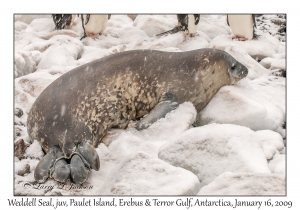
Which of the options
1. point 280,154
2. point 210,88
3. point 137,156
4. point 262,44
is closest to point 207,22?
point 262,44

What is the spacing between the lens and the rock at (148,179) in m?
2.37

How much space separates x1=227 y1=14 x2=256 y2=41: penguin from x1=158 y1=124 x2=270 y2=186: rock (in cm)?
302

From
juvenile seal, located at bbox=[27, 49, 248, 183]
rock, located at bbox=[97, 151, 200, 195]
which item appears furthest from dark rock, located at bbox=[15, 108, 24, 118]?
rock, located at bbox=[97, 151, 200, 195]

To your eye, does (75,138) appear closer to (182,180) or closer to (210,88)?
(182,180)

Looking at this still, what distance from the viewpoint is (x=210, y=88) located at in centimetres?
390

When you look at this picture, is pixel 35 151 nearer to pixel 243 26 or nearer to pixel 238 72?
pixel 238 72

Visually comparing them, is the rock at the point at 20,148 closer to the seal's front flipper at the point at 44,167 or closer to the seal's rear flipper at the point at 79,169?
the seal's front flipper at the point at 44,167

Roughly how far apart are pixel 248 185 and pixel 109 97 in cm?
150

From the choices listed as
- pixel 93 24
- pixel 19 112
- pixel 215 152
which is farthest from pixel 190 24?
pixel 215 152

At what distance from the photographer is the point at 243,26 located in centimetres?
573

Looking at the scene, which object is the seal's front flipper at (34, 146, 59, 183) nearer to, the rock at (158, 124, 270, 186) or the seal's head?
the rock at (158, 124, 270, 186)

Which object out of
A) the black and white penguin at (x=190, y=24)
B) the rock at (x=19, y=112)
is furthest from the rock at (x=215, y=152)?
the black and white penguin at (x=190, y=24)

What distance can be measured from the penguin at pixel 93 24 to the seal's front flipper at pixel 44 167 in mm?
3138
